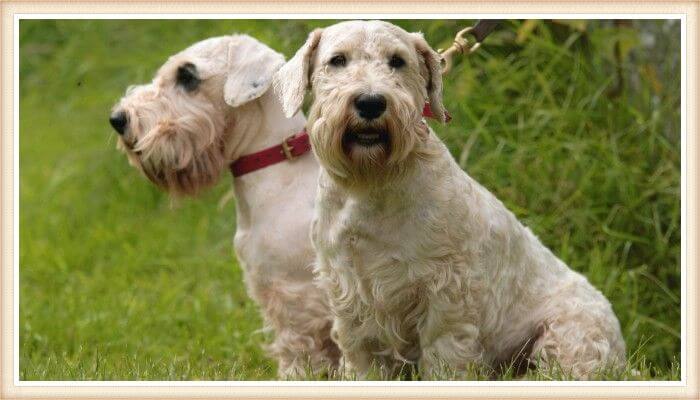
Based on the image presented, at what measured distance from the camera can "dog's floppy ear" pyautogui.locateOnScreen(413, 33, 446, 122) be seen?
439cm

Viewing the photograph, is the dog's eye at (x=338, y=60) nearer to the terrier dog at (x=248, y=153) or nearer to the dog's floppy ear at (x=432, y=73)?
the dog's floppy ear at (x=432, y=73)

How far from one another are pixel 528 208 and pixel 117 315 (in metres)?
2.48

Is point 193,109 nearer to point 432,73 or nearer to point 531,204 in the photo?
point 432,73

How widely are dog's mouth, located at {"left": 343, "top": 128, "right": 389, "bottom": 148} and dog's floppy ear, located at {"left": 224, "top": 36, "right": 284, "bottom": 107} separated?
109cm

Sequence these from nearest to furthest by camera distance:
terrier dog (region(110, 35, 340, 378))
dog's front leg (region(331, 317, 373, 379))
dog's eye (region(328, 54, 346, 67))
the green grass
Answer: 1. dog's eye (region(328, 54, 346, 67))
2. dog's front leg (region(331, 317, 373, 379))
3. terrier dog (region(110, 35, 340, 378))
4. the green grass

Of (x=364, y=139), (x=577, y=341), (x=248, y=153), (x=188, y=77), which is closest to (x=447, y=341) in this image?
(x=577, y=341)

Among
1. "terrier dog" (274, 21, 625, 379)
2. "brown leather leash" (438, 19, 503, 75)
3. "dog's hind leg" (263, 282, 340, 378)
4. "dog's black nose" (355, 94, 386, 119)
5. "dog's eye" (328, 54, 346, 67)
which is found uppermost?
"brown leather leash" (438, 19, 503, 75)

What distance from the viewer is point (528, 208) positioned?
682 cm

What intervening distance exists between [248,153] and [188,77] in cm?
43

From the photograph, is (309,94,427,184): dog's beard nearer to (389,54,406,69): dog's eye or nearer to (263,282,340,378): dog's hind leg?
(389,54,406,69): dog's eye

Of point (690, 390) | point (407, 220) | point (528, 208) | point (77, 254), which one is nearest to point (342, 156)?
point (407, 220)

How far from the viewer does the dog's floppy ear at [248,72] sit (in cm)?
513

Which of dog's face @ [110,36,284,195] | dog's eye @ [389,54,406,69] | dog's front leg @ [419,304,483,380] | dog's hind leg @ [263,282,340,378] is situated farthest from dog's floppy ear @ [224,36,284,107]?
dog's front leg @ [419,304,483,380]

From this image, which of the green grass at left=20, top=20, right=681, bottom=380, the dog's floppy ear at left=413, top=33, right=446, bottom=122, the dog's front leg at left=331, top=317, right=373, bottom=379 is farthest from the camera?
the green grass at left=20, top=20, right=681, bottom=380
